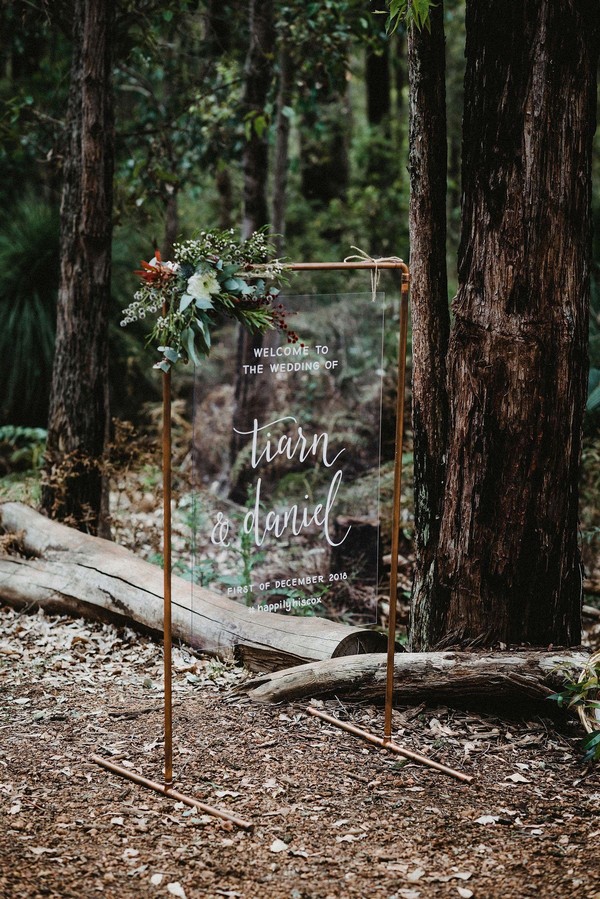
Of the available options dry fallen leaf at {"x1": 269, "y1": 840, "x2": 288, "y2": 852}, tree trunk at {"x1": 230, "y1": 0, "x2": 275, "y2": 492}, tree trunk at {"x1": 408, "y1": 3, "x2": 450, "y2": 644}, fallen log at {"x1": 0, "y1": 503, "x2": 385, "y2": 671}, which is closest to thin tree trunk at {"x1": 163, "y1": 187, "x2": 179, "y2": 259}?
tree trunk at {"x1": 230, "y1": 0, "x2": 275, "y2": 492}

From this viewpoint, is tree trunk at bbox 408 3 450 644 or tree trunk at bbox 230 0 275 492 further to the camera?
tree trunk at bbox 230 0 275 492

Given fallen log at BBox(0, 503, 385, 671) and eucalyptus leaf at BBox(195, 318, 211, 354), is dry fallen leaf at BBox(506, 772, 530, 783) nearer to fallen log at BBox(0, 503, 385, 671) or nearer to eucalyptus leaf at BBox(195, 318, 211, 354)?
fallen log at BBox(0, 503, 385, 671)

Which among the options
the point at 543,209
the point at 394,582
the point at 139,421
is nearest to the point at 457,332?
the point at 543,209

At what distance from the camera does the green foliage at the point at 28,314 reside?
8133 mm

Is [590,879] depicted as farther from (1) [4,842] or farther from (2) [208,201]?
(2) [208,201]

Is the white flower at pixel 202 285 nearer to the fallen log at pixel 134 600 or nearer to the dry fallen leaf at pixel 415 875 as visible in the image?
the fallen log at pixel 134 600

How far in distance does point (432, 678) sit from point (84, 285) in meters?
3.67

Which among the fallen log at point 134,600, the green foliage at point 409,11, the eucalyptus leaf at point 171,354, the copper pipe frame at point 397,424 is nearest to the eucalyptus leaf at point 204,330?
the eucalyptus leaf at point 171,354

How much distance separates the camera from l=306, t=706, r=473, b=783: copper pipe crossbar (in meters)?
3.37

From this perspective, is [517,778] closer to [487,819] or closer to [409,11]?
[487,819]

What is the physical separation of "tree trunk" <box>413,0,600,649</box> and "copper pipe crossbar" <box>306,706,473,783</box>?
0.63 m

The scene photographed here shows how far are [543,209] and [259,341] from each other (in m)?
2.79

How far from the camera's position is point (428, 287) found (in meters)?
4.07

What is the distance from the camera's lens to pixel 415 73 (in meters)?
3.97
